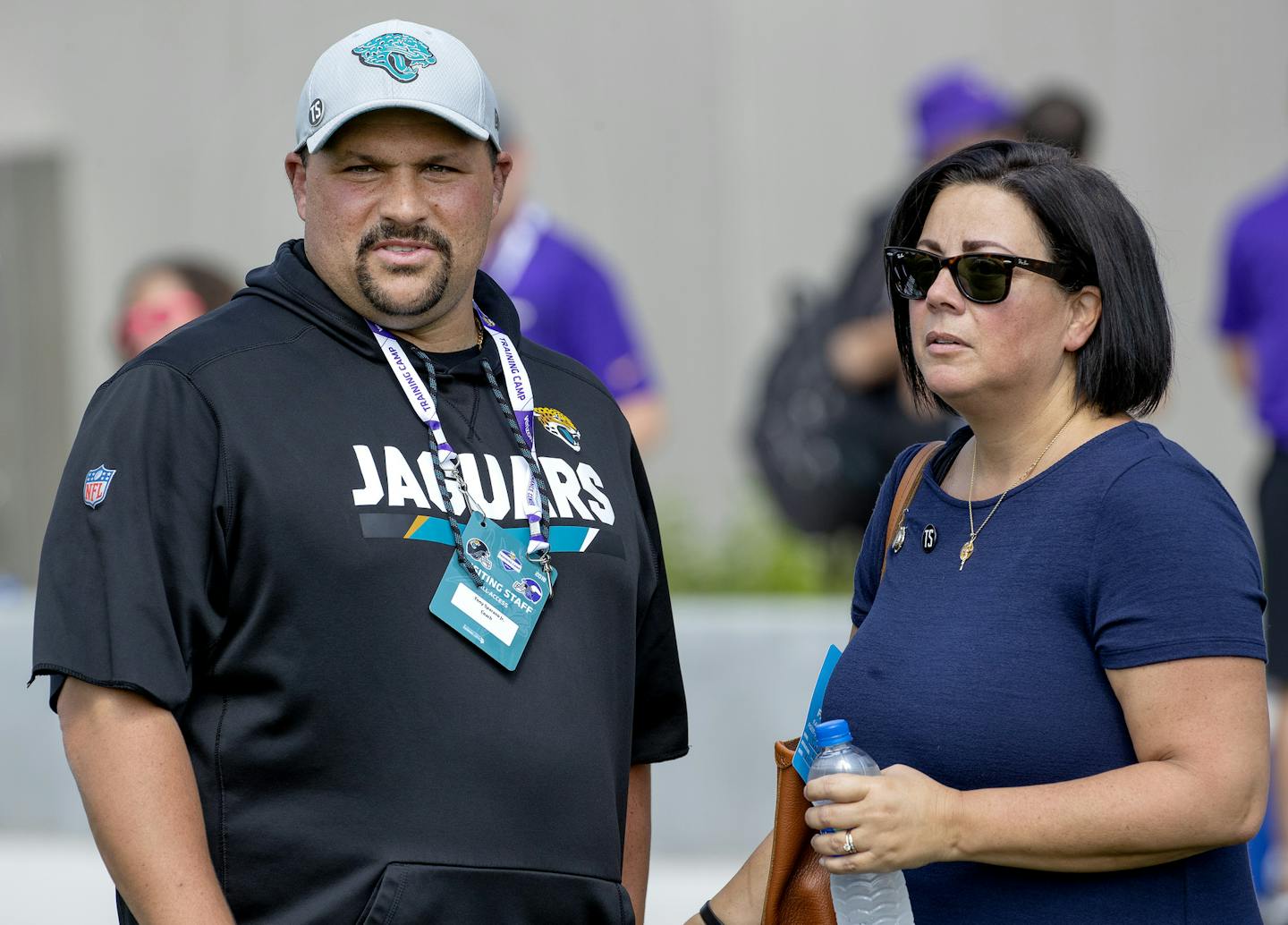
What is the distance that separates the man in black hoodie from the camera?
2.44 metres

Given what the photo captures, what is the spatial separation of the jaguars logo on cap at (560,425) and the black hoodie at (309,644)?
0.79 ft

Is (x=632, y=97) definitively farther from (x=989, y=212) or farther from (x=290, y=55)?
(x=989, y=212)

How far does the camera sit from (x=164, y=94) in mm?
10953

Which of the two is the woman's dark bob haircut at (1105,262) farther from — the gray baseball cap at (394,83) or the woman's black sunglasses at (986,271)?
the gray baseball cap at (394,83)

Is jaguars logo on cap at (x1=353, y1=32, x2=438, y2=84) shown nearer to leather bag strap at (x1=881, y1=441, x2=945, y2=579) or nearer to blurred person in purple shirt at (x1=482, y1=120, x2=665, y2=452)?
leather bag strap at (x1=881, y1=441, x2=945, y2=579)

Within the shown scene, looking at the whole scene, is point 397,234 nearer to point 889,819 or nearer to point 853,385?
point 889,819

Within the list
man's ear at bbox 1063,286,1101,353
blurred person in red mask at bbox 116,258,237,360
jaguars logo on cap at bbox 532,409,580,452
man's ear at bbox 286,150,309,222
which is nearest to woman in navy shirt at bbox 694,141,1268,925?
man's ear at bbox 1063,286,1101,353

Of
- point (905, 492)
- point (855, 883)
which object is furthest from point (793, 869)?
point (905, 492)

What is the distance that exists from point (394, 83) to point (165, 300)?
11.2 feet

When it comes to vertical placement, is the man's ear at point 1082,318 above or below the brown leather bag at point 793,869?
above

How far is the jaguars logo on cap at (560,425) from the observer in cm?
292

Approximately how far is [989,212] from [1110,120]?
655 cm

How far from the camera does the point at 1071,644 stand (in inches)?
100

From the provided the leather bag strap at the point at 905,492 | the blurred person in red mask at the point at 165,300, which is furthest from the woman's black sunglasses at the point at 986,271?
the blurred person in red mask at the point at 165,300
